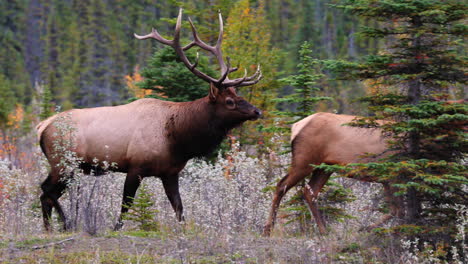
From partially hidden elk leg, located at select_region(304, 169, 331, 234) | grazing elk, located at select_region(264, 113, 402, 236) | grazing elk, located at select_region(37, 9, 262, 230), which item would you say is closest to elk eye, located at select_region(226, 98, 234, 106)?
grazing elk, located at select_region(37, 9, 262, 230)

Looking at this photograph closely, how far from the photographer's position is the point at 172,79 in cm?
1238

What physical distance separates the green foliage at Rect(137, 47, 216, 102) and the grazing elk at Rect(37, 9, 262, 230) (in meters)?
3.58

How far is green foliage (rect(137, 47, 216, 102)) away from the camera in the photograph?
12.3 m

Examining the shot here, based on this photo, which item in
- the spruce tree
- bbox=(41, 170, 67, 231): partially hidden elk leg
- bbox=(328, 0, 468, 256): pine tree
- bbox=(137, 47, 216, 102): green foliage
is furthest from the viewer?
bbox=(137, 47, 216, 102): green foliage

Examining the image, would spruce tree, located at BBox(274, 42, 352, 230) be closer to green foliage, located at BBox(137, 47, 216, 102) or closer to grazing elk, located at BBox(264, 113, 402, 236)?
grazing elk, located at BBox(264, 113, 402, 236)

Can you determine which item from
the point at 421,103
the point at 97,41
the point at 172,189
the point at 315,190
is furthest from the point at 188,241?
the point at 97,41

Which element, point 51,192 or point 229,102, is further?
point 229,102

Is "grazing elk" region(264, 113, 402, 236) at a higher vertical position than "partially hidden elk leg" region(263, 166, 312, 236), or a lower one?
higher

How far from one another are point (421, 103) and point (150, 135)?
387 centimetres

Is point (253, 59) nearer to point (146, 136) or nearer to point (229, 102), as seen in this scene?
point (229, 102)

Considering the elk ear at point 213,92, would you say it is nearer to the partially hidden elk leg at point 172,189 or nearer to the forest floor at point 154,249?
the partially hidden elk leg at point 172,189

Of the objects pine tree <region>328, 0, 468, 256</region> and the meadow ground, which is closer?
the meadow ground

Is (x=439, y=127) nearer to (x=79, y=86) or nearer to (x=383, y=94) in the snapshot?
(x=383, y=94)

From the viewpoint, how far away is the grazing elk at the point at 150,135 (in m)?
8.04
